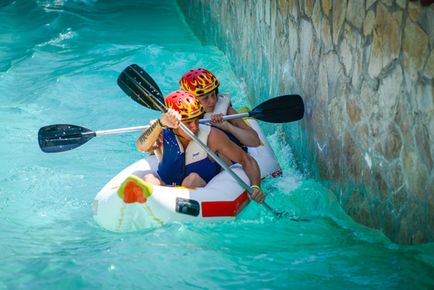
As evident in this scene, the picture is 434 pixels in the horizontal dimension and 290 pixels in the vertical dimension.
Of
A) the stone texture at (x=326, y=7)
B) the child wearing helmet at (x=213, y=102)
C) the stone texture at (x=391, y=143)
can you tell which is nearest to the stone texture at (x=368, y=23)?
the stone texture at (x=391, y=143)

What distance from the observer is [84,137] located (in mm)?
6180

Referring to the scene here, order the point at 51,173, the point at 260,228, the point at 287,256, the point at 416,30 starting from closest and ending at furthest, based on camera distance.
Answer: the point at 416,30 → the point at 287,256 → the point at 260,228 → the point at 51,173

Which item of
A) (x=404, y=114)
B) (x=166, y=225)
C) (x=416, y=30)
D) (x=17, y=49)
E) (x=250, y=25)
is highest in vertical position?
(x=416, y=30)

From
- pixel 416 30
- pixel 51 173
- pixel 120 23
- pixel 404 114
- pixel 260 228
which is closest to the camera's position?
pixel 416 30

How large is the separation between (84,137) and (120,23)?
7.68 metres

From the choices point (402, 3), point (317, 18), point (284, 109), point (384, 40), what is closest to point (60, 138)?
point (284, 109)

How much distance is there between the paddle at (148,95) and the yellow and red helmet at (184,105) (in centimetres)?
8

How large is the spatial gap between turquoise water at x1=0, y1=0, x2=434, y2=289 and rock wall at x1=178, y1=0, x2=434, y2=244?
0.23 metres

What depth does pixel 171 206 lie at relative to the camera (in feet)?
17.8

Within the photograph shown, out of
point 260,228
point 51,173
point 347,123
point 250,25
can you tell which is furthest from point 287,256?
point 250,25

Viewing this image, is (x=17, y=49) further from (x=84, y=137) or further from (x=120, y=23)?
(x=84, y=137)

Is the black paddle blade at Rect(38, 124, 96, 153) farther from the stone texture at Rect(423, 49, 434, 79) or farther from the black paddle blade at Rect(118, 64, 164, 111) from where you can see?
the stone texture at Rect(423, 49, 434, 79)

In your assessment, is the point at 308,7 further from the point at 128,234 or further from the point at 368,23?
the point at 128,234

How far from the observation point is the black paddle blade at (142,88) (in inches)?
229
